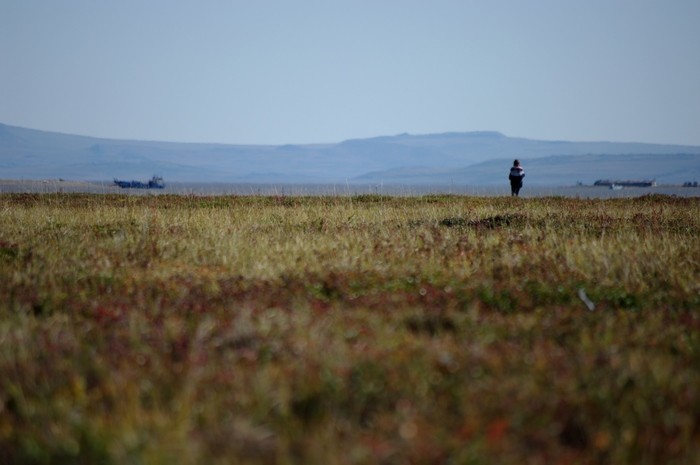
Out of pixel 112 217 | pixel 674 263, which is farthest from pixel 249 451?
pixel 112 217

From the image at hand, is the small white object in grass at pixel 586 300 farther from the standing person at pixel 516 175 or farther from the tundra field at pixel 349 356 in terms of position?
the standing person at pixel 516 175

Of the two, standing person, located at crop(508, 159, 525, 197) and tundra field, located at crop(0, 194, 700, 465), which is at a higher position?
standing person, located at crop(508, 159, 525, 197)

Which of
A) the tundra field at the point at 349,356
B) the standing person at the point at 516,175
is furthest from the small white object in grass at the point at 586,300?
the standing person at the point at 516,175

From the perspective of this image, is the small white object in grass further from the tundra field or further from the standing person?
the standing person

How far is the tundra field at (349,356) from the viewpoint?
6262 millimetres

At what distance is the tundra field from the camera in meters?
6.26

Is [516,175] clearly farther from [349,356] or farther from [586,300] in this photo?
[349,356]

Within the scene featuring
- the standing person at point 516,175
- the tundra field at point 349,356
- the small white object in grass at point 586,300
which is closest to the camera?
the tundra field at point 349,356

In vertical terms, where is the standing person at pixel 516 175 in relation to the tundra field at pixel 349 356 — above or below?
above

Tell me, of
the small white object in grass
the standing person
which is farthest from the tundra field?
the standing person

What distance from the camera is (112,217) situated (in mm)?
28422

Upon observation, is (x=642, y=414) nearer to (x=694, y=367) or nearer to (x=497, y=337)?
(x=694, y=367)

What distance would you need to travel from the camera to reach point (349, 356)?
810 centimetres

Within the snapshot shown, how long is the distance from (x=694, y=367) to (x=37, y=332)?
22.3 ft
